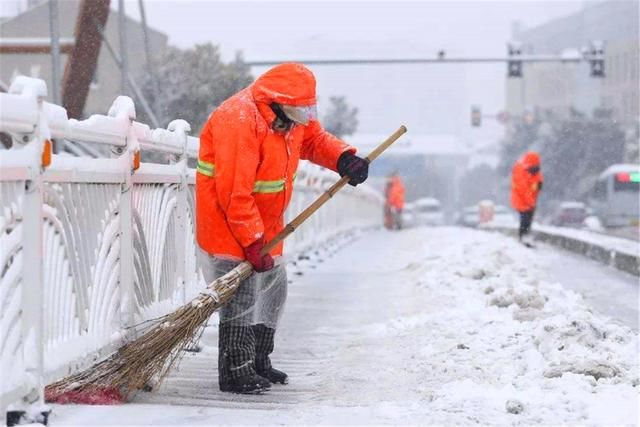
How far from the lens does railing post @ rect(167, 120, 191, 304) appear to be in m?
7.95

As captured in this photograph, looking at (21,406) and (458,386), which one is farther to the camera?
(458,386)

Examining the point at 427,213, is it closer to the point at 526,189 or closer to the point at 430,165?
the point at 526,189

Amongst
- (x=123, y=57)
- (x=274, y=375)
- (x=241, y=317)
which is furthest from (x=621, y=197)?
(x=241, y=317)

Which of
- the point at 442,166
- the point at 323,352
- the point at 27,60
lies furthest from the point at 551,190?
the point at 323,352

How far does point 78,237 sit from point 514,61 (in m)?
29.7

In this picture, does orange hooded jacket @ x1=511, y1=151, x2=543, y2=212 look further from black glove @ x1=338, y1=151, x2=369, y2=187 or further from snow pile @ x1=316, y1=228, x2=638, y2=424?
black glove @ x1=338, y1=151, x2=369, y2=187

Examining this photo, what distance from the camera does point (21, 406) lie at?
4719mm

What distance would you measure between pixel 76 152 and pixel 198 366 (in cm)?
1110

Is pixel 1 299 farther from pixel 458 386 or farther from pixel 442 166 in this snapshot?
pixel 442 166

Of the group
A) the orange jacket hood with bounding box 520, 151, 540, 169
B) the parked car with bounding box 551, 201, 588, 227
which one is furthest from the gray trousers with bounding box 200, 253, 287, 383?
the parked car with bounding box 551, 201, 588, 227

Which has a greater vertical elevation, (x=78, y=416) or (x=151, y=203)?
(x=151, y=203)

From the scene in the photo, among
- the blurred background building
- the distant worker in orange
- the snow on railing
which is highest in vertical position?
the snow on railing

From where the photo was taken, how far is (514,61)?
3412cm

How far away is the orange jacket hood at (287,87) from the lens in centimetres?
594
